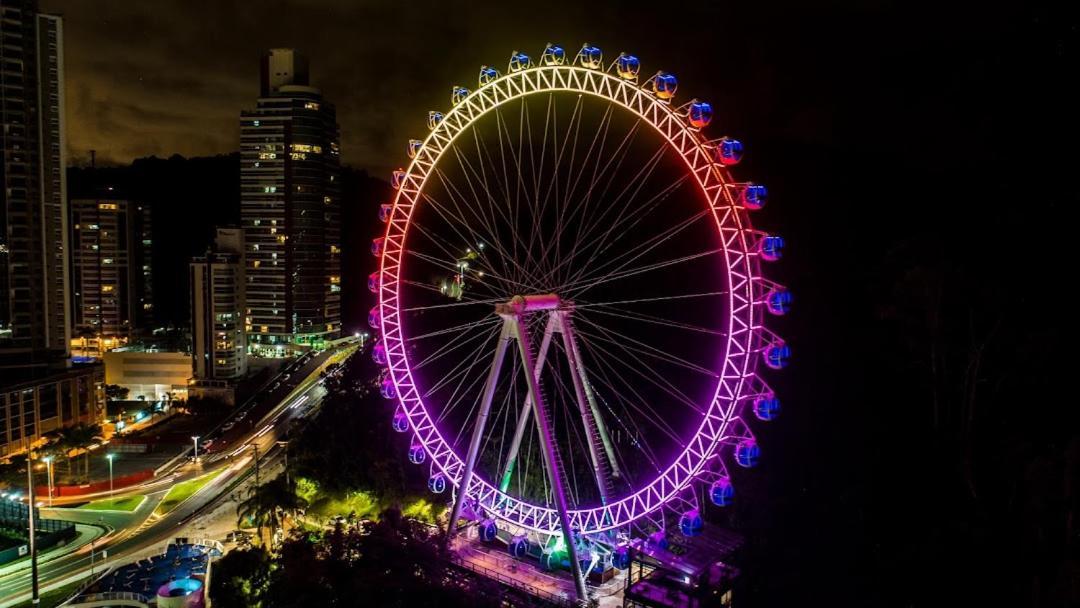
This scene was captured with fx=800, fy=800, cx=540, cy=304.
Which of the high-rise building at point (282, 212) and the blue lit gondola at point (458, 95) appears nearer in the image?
the blue lit gondola at point (458, 95)

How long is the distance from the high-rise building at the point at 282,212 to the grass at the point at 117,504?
37741 mm

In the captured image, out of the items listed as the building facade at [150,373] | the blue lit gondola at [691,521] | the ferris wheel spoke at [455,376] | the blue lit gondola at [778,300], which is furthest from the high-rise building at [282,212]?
the blue lit gondola at [778,300]

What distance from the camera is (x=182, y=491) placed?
135ft

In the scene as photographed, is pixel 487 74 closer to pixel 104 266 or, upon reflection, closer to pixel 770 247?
pixel 770 247

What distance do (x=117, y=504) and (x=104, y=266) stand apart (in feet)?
180

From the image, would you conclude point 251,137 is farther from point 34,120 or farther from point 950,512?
point 950,512

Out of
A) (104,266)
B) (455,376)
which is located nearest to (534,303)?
(455,376)

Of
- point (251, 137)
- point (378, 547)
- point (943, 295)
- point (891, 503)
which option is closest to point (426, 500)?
point (378, 547)

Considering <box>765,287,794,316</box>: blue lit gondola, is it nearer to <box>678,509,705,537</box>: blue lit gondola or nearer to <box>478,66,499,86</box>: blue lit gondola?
<box>678,509,705,537</box>: blue lit gondola

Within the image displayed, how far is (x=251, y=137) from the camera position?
256 feet

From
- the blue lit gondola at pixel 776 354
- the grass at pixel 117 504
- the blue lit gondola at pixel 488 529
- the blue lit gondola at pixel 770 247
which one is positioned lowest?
the grass at pixel 117 504

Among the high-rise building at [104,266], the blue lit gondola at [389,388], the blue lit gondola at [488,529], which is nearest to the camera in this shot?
the blue lit gondola at [488,529]

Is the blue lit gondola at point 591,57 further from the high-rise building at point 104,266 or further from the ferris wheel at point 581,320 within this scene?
the high-rise building at point 104,266

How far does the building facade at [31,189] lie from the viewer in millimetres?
49062
